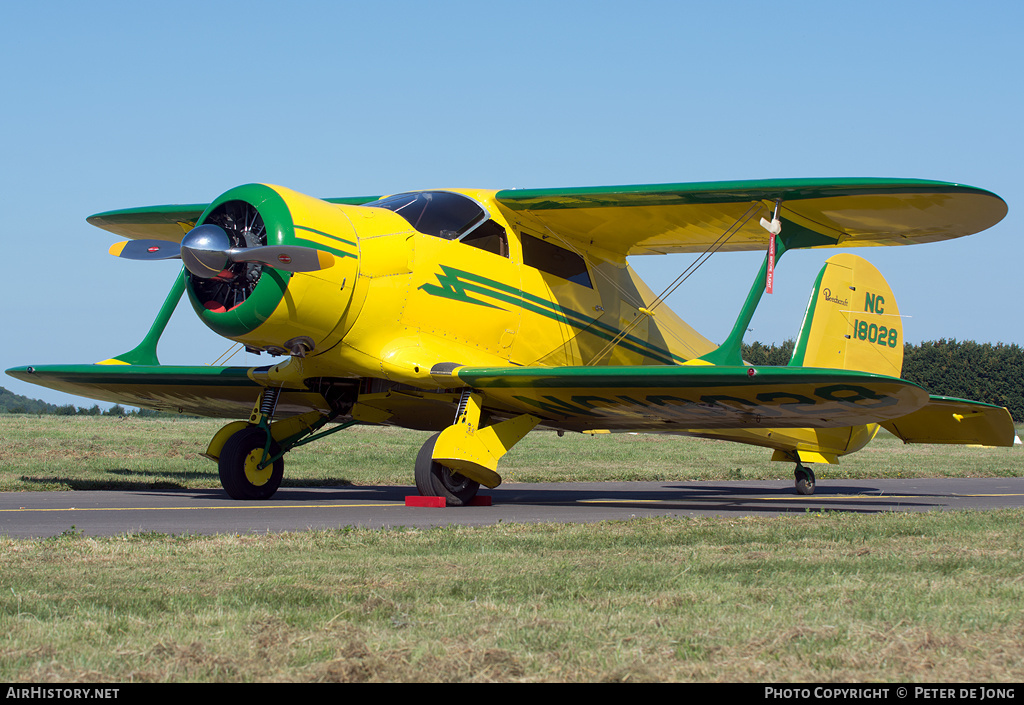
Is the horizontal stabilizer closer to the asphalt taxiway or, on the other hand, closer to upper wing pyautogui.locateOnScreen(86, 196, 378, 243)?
the asphalt taxiway

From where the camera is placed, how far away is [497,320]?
11.8m

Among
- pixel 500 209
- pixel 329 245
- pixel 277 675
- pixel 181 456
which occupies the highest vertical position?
pixel 500 209

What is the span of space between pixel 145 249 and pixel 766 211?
7.52 metres

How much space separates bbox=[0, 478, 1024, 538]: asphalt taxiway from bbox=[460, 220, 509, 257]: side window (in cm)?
309

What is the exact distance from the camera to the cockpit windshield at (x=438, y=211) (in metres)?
11.3

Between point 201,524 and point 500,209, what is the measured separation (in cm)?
560

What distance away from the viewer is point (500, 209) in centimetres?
1209

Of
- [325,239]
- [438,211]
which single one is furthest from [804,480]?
[325,239]

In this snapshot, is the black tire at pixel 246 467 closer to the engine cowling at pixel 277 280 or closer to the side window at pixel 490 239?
the engine cowling at pixel 277 280

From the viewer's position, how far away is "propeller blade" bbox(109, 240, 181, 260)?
11.8m

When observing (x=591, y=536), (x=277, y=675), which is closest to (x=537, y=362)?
(x=591, y=536)

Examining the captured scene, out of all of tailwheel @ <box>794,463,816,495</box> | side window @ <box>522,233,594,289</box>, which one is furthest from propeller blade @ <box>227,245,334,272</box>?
tailwheel @ <box>794,463,816,495</box>

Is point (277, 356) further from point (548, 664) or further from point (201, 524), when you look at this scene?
point (548, 664)

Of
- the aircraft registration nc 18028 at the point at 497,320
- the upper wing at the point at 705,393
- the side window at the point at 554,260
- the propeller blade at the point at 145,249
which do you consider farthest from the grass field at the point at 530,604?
the propeller blade at the point at 145,249
